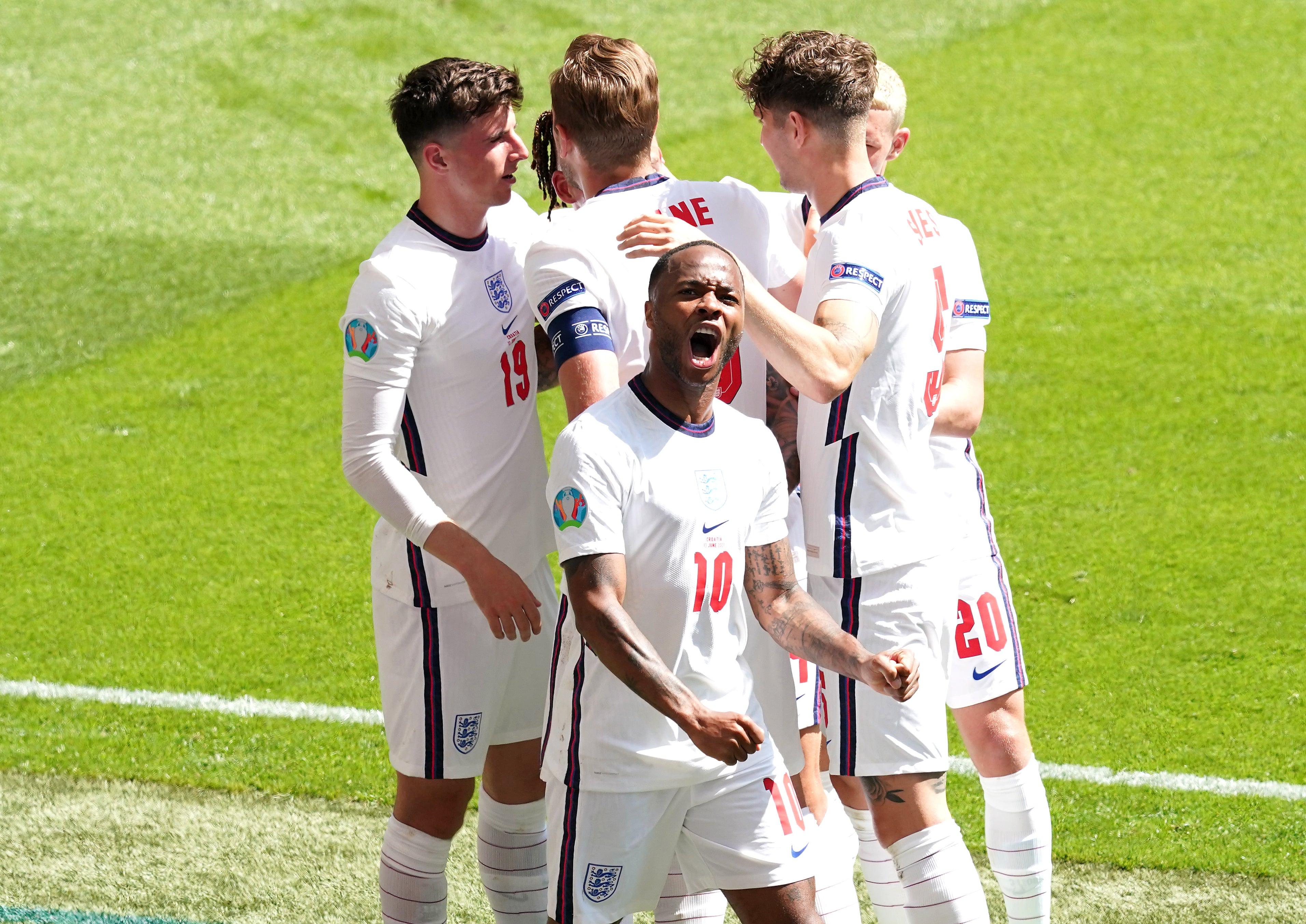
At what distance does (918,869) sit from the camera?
135 inches

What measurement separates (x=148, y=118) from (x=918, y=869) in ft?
40.6

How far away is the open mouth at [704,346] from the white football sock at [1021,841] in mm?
1557

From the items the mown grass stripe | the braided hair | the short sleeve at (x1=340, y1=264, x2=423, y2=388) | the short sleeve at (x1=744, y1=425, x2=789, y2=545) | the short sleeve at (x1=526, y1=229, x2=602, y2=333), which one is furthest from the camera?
the mown grass stripe

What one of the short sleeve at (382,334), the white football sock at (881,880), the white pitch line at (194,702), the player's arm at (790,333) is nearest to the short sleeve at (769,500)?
the player's arm at (790,333)

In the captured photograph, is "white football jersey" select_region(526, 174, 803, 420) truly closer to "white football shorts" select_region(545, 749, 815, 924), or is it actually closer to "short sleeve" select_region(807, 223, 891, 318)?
"short sleeve" select_region(807, 223, 891, 318)

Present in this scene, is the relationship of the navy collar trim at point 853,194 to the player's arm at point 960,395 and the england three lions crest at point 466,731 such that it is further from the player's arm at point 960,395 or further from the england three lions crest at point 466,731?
the england three lions crest at point 466,731

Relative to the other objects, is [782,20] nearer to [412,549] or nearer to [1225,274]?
[1225,274]

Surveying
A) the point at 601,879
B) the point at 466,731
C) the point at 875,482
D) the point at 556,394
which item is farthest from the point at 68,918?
the point at 556,394

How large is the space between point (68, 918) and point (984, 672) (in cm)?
252

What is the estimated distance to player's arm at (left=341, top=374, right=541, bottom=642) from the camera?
342cm

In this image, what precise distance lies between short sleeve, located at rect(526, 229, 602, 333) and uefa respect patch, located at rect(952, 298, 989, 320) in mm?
1028

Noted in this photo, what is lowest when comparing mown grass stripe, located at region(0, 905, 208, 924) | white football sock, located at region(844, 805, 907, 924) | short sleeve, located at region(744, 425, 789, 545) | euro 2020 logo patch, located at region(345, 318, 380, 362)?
mown grass stripe, located at region(0, 905, 208, 924)

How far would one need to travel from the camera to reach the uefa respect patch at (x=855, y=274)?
3.30m

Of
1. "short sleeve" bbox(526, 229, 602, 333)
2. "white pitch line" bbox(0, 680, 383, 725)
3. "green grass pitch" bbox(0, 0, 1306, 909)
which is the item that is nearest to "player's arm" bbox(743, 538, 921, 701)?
"short sleeve" bbox(526, 229, 602, 333)
